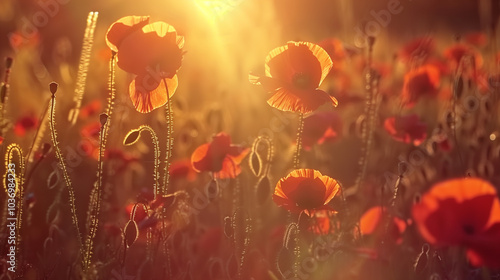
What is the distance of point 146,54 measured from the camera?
1808mm

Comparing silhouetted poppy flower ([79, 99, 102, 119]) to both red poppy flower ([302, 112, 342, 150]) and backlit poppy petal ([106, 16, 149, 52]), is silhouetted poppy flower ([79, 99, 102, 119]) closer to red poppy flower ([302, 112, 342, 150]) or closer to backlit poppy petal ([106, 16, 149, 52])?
red poppy flower ([302, 112, 342, 150])

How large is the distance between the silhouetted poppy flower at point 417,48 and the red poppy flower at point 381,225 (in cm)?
106

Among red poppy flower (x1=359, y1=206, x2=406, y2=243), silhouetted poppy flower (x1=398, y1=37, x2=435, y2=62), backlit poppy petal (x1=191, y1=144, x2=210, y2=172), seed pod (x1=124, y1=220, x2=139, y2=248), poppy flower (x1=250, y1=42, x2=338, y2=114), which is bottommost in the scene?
red poppy flower (x1=359, y1=206, x2=406, y2=243)

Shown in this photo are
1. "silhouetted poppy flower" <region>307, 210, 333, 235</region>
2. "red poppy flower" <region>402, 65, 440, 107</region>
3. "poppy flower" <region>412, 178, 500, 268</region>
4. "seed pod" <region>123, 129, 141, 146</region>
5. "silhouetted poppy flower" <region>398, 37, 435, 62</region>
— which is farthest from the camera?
"silhouetted poppy flower" <region>398, 37, 435, 62</region>

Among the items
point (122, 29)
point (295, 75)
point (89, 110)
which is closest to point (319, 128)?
point (295, 75)

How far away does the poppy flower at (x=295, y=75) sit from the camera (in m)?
1.91

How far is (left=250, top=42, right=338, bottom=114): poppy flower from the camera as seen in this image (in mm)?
1910

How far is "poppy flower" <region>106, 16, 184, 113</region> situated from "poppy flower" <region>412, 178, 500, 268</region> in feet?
2.58

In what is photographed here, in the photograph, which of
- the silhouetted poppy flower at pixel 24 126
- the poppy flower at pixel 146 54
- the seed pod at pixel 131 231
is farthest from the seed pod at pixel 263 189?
the silhouetted poppy flower at pixel 24 126

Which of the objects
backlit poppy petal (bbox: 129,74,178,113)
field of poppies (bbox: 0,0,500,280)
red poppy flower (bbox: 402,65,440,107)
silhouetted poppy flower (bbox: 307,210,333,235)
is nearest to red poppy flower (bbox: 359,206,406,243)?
field of poppies (bbox: 0,0,500,280)

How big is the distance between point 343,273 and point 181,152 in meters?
1.29

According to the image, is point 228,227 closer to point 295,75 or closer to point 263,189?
point 263,189

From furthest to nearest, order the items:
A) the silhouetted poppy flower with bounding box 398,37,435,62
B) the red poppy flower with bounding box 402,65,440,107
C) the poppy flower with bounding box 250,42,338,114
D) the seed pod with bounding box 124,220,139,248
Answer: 1. the silhouetted poppy flower with bounding box 398,37,435,62
2. the red poppy flower with bounding box 402,65,440,107
3. the poppy flower with bounding box 250,42,338,114
4. the seed pod with bounding box 124,220,139,248

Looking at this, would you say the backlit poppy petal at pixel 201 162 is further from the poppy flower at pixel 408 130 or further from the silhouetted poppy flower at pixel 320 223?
the poppy flower at pixel 408 130
